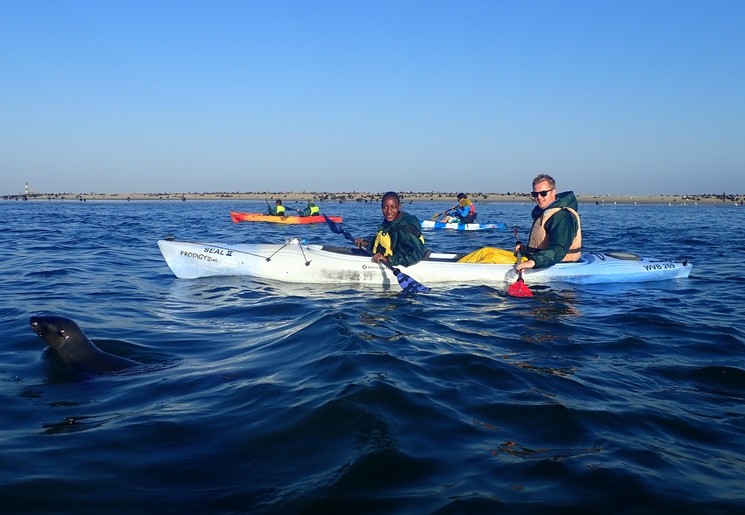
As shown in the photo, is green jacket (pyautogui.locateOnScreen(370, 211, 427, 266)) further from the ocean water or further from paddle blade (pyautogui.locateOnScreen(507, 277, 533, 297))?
paddle blade (pyautogui.locateOnScreen(507, 277, 533, 297))

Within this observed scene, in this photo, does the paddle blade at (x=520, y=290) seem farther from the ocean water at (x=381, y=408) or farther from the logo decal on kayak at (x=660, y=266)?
the logo decal on kayak at (x=660, y=266)

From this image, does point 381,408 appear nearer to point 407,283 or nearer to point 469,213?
point 407,283

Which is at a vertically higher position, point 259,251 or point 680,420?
point 259,251

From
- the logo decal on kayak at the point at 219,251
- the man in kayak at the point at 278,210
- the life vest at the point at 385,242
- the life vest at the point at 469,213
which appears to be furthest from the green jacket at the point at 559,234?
the man in kayak at the point at 278,210

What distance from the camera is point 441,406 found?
438 cm

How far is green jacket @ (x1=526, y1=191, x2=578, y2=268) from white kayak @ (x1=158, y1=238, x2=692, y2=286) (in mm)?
884

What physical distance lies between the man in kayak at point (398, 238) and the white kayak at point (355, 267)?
0.77 ft

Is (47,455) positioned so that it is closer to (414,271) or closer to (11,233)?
(414,271)

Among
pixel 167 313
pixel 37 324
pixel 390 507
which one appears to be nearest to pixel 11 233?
pixel 167 313

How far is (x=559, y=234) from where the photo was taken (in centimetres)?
911

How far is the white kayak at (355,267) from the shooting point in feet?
32.7

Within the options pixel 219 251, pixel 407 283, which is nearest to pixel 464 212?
pixel 219 251

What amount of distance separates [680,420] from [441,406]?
1.70m

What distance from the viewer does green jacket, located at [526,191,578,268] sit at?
355 inches
